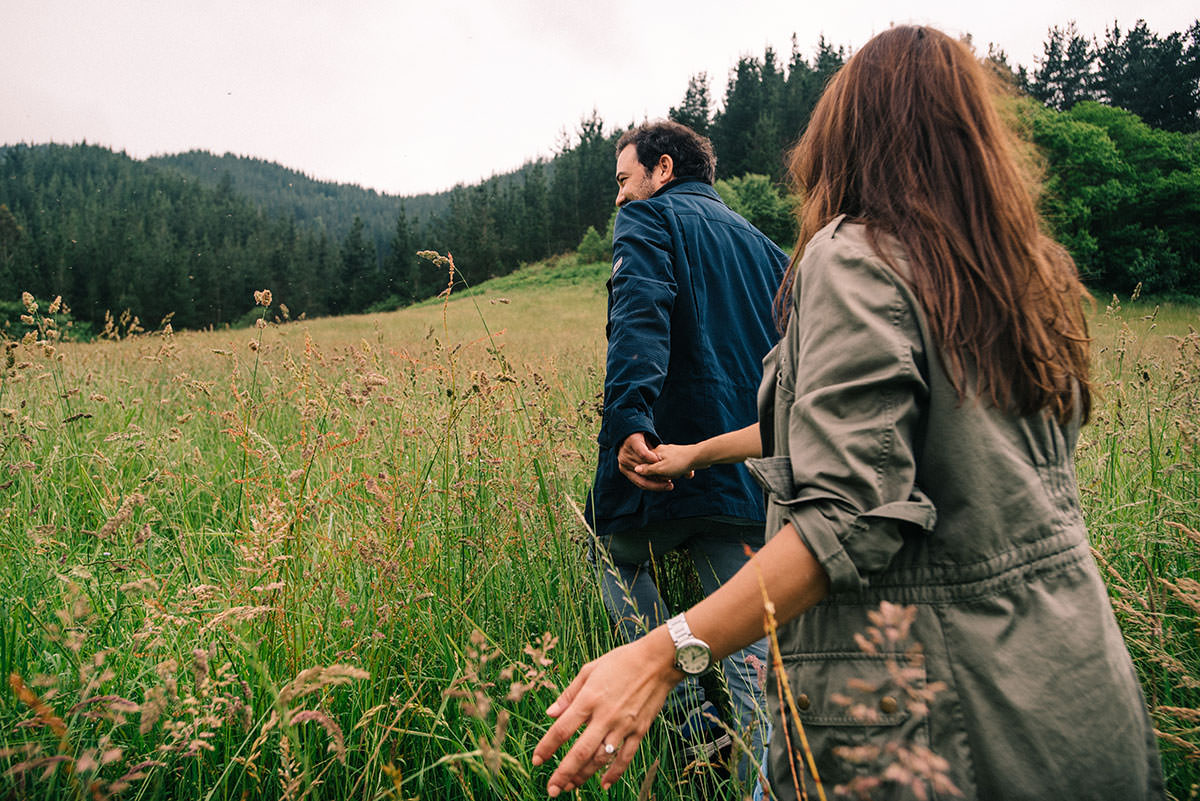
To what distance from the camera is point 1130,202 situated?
33219mm

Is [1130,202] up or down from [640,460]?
up

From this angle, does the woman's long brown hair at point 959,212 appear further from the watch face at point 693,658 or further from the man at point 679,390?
the man at point 679,390

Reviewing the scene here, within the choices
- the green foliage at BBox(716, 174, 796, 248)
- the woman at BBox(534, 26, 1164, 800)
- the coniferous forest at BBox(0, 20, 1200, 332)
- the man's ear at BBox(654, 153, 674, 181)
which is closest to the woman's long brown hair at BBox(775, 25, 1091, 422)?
the woman at BBox(534, 26, 1164, 800)

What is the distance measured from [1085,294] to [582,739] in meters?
1.21

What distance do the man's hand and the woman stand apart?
2.99 ft

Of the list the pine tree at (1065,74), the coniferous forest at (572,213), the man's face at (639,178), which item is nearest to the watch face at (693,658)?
the man's face at (639,178)

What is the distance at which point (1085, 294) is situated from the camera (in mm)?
1175

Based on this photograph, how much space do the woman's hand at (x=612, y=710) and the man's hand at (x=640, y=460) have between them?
100 cm

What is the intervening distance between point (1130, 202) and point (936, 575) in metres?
44.1

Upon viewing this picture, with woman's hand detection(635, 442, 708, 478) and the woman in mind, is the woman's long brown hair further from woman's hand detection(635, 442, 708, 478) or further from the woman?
woman's hand detection(635, 442, 708, 478)

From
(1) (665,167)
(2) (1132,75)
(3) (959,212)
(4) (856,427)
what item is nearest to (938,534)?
(4) (856,427)

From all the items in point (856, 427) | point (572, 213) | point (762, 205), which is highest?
point (572, 213)

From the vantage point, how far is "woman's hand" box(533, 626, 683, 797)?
935mm

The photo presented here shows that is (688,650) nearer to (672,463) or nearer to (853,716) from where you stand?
(853,716)
